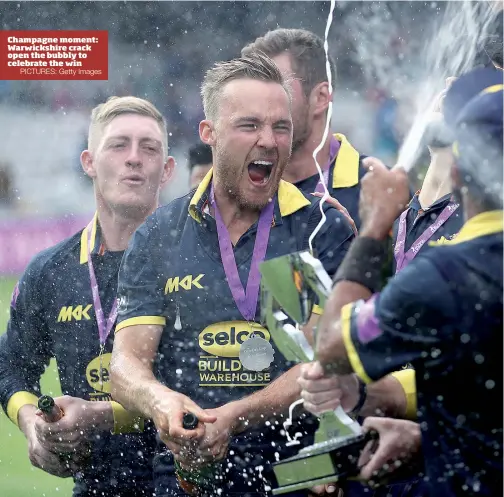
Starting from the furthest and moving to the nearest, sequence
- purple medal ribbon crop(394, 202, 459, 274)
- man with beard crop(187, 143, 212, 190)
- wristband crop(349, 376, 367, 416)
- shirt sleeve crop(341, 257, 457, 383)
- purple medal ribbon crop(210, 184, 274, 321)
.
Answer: man with beard crop(187, 143, 212, 190)
purple medal ribbon crop(394, 202, 459, 274)
purple medal ribbon crop(210, 184, 274, 321)
wristband crop(349, 376, 367, 416)
shirt sleeve crop(341, 257, 457, 383)

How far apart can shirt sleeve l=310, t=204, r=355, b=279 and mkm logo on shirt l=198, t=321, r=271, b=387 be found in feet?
0.85

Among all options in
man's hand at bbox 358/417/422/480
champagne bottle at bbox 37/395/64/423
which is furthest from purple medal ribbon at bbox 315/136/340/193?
man's hand at bbox 358/417/422/480

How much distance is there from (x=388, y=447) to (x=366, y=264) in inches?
17.0

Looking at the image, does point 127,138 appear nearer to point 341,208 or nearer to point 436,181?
point 341,208

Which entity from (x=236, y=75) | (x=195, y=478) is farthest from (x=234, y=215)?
(x=195, y=478)

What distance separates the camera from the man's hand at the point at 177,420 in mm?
2783

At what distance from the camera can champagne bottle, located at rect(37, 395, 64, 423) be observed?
324 cm

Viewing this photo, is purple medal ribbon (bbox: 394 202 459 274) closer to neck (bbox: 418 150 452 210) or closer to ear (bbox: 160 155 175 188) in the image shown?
neck (bbox: 418 150 452 210)

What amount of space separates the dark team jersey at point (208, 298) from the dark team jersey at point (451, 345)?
3.04ft

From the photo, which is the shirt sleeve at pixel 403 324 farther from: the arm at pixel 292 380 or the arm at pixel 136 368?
the arm at pixel 136 368

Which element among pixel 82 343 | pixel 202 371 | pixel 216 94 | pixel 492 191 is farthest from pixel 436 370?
pixel 82 343

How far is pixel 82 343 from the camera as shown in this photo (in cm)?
364

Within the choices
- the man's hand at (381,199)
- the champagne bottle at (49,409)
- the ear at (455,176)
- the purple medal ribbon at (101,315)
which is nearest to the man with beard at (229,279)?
the champagne bottle at (49,409)

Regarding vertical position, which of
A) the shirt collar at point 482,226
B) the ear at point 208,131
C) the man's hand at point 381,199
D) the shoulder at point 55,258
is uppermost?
the ear at point 208,131
